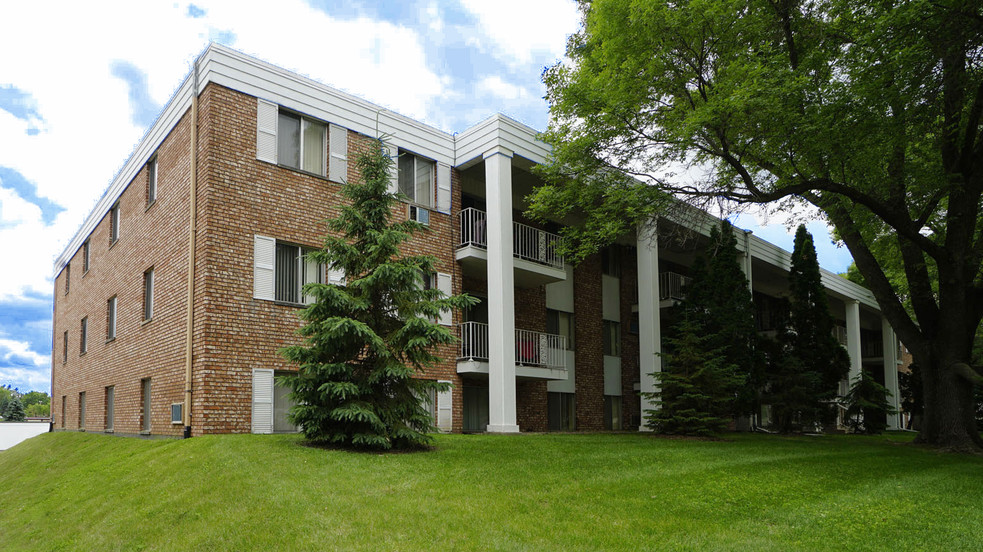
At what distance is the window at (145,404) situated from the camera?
15884 mm

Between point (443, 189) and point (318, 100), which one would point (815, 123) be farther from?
point (318, 100)

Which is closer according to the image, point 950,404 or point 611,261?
point 950,404

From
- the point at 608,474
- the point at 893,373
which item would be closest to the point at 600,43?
the point at 608,474

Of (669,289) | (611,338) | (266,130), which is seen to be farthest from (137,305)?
(669,289)

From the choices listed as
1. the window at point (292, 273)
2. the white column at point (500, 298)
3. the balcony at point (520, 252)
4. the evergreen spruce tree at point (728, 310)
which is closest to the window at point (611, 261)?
the evergreen spruce tree at point (728, 310)

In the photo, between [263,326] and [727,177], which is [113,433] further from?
[727,177]

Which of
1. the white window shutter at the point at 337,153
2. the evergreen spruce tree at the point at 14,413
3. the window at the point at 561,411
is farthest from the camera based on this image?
the evergreen spruce tree at the point at 14,413

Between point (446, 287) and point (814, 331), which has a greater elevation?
point (446, 287)

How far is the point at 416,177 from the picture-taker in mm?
16969

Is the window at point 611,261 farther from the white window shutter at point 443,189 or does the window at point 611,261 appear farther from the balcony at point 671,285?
the white window shutter at point 443,189

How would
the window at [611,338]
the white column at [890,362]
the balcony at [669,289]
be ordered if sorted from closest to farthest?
Answer: the window at [611,338] → the balcony at [669,289] → the white column at [890,362]

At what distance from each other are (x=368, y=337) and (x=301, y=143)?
6.28m

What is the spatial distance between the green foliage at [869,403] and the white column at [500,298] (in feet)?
47.6

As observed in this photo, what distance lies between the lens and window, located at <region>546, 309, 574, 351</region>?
20.7 m
